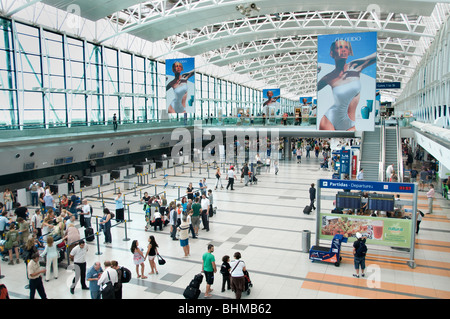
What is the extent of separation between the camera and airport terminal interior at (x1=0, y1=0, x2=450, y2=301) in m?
9.66

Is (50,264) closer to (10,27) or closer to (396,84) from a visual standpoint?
(10,27)

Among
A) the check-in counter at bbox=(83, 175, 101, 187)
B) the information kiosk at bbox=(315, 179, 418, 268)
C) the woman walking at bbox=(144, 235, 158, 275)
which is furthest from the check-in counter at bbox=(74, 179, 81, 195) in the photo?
the information kiosk at bbox=(315, 179, 418, 268)

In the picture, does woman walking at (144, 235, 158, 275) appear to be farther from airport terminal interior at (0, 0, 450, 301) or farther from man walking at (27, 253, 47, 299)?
man walking at (27, 253, 47, 299)

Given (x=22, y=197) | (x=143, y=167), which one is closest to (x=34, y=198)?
(x=22, y=197)

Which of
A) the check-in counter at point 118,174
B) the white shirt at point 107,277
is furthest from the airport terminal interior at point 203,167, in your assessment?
the white shirt at point 107,277

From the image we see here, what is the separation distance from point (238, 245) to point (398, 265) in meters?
4.75

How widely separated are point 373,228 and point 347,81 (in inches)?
196

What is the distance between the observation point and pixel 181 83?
70.6 feet

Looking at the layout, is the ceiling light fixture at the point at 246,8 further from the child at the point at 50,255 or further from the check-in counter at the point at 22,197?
the child at the point at 50,255

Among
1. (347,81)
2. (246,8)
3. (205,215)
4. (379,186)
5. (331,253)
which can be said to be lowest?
(331,253)

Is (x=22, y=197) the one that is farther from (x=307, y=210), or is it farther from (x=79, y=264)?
(x=307, y=210)

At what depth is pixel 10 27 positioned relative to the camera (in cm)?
2003

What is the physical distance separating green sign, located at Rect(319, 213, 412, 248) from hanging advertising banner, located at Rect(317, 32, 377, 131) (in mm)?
3293
